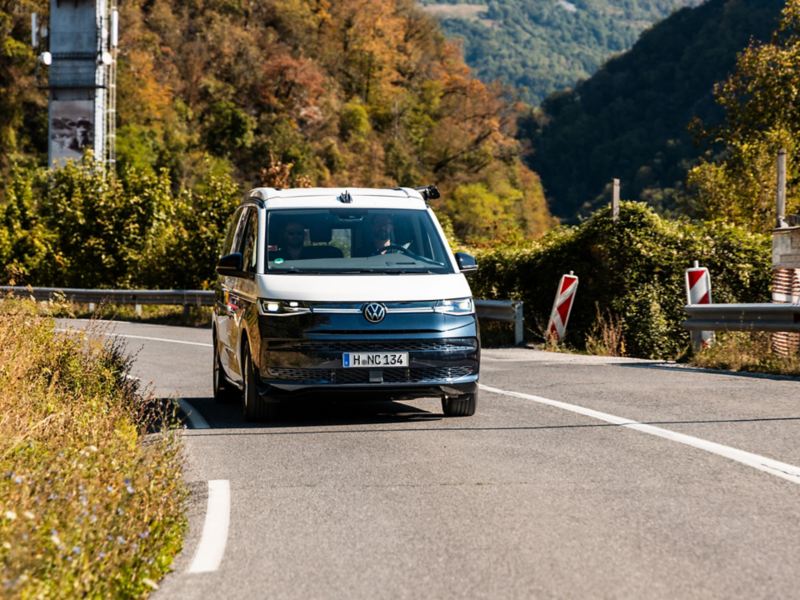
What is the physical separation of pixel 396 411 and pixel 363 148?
94607 mm

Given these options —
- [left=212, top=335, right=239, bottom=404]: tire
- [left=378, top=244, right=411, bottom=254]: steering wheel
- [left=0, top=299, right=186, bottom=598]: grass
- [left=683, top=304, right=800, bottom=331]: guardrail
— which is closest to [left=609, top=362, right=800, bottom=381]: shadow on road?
[left=683, top=304, right=800, bottom=331]: guardrail

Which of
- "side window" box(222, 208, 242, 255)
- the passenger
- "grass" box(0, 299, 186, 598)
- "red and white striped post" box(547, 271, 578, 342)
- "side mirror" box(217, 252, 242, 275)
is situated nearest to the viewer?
"grass" box(0, 299, 186, 598)

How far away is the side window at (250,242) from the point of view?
11.2 meters

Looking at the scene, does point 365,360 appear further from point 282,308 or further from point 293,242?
point 293,242

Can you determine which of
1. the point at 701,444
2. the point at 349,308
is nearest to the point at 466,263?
the point at 349,308

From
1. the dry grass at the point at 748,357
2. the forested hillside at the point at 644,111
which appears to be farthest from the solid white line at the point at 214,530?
the forested hillside at the point at 644,111

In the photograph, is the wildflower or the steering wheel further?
the steering wheel

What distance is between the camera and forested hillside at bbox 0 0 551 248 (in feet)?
271

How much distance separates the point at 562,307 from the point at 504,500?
13.6m

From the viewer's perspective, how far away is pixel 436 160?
354 ft

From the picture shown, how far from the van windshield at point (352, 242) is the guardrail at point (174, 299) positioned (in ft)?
32.6

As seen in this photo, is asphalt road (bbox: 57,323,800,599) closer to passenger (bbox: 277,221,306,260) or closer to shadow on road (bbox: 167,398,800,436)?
shadow on road (bbox: 167,398,800,436)

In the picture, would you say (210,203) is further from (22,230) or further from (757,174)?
(757,174)

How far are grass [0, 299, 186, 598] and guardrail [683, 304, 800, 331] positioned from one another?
27.1ft
